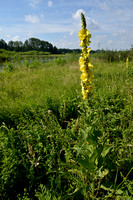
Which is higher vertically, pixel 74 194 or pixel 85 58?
pixel 85 58

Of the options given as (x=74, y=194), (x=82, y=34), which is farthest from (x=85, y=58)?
(x=74, y=194)

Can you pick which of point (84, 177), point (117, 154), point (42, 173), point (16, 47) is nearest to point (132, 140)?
point (117, 154)

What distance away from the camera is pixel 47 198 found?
116 centimetres

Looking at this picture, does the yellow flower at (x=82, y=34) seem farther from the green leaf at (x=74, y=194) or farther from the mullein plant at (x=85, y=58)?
the green leaf at (x=74, y=194)

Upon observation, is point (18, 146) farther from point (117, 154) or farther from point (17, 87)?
point (17, 87)

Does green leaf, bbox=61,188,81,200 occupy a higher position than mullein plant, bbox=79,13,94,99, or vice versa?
mullein plant, bbox=79,13,94,99

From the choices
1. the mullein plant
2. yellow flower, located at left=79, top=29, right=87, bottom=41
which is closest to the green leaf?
the mullein plant

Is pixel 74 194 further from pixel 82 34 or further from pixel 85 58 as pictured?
pixel 82 34

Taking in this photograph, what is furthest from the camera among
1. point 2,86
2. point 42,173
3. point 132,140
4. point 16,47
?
point 16,47

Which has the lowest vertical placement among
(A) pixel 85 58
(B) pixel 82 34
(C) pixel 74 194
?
(C) pixel 74 194

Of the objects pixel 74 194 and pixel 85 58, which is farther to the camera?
pixel 85 58

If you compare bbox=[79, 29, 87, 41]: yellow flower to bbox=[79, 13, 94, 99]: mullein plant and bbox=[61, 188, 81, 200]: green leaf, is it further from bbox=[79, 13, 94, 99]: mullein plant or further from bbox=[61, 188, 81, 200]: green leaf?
bbox=[61, 188, 81, 200]: green leaf

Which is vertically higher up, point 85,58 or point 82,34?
point 82,34

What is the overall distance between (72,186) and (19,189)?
2.13 ft
